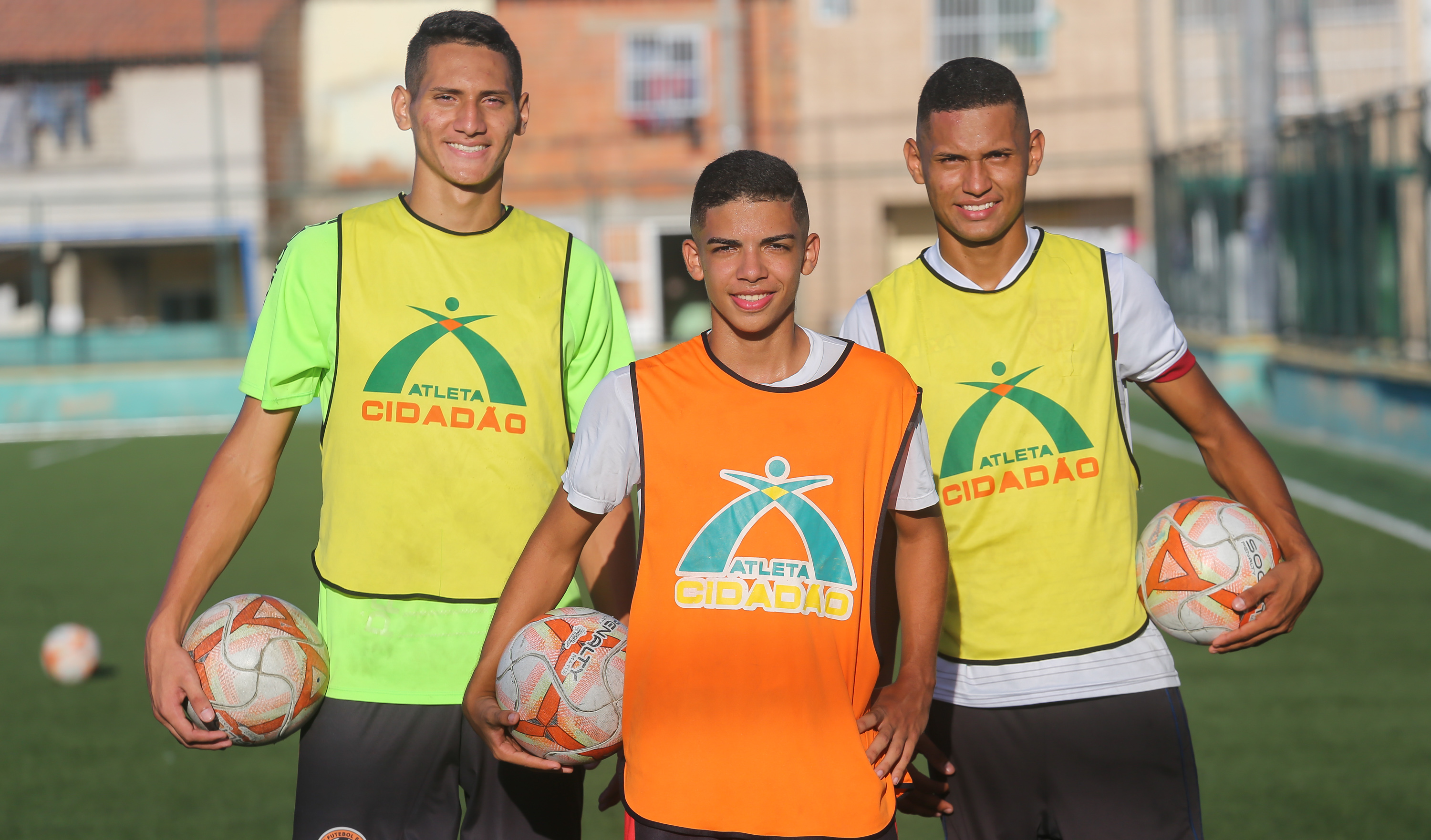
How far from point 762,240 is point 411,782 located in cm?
143

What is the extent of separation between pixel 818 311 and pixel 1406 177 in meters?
13.6

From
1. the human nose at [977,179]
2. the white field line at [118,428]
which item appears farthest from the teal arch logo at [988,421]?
the white field line at [118,428]

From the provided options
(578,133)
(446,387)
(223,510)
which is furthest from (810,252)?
(578,133)

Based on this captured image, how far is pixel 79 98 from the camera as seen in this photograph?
28062mm

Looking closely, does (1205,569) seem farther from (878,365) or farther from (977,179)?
(977,179)

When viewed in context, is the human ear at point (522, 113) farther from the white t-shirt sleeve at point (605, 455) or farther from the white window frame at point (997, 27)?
the white window frame at point (997, 27)

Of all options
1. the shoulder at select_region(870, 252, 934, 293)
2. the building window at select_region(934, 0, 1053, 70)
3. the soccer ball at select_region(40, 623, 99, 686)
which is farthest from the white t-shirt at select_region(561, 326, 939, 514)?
the building window at select_region(934, 0, 1053, 70)

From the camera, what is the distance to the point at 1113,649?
2.99 metres

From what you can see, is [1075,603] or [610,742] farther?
[1075,603]

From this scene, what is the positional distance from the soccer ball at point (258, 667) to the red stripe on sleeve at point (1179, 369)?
2016mm

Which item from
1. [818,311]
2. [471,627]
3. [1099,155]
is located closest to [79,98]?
[818,311]

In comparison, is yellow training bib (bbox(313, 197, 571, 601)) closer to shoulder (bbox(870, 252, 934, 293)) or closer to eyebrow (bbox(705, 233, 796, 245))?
eyebrow (bbox(705, 233, 796, 245))

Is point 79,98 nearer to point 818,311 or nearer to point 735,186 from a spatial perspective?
point 818,311

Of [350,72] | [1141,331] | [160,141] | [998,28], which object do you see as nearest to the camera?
[1141,331]
